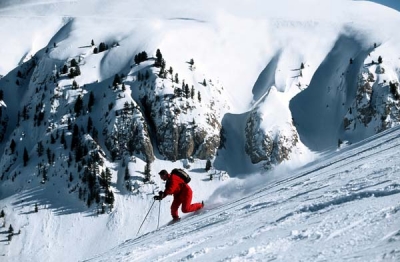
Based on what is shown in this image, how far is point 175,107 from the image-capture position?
10475 cm

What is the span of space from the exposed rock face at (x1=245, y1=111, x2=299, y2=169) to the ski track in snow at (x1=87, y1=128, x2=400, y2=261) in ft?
289

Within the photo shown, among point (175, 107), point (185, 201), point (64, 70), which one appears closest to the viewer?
point (185, 201)

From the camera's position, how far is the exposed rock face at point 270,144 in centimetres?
10044

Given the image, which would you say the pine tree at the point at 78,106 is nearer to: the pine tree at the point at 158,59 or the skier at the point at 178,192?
the pine tree at the point at 158,59

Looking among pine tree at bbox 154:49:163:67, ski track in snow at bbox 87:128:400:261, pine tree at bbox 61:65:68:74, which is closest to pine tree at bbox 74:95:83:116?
pine tree at bbox 61:65:68:74

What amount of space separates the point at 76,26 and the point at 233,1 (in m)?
57.4

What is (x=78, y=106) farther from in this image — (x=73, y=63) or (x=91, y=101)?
(x=73, y=63)

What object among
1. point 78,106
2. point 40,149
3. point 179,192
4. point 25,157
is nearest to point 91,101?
point 78,106

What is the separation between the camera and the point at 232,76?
390 ft

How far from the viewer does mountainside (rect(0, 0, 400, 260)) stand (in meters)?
94.9

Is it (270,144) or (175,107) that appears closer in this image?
(270,144)

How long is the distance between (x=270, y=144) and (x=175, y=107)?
23.9 meters

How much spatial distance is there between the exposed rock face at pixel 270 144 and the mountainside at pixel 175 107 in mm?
247

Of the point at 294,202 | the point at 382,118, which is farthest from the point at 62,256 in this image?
the point at 294,202
